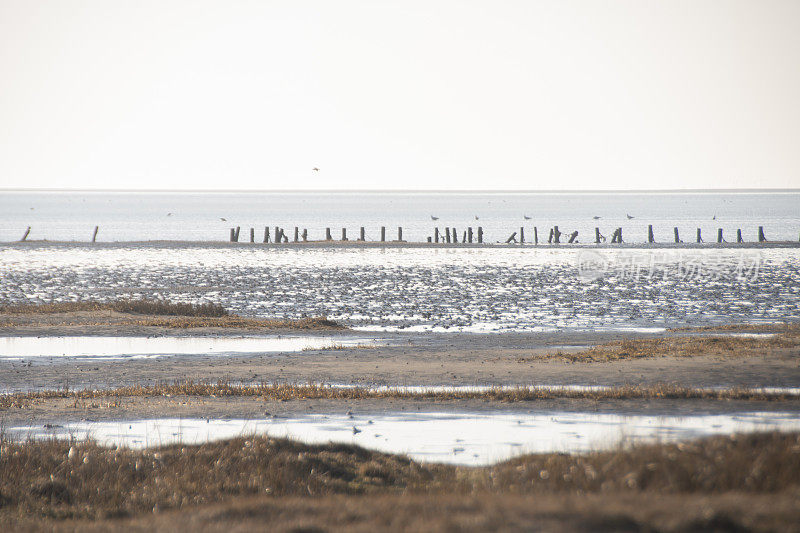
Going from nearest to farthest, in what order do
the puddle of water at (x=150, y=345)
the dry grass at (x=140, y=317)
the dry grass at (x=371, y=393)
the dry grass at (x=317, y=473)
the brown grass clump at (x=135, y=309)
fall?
the dry grass at (x=317, y=473)
the dry grass at (x=371, y=393)
the puddle of water at (x=150, y=345)
the dry grass at (x=140, y=317)
the brown grass clump at (x=135, y=309)

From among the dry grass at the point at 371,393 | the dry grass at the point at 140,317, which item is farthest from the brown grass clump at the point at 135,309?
the dry grass at the point at 371,393

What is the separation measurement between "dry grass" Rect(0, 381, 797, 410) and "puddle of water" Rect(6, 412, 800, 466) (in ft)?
5.37

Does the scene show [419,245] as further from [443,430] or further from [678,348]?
[443,430]

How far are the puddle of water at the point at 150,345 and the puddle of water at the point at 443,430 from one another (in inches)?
430

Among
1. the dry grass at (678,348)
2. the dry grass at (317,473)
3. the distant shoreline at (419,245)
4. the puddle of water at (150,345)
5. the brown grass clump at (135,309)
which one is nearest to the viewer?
the dry grass at (317,473)

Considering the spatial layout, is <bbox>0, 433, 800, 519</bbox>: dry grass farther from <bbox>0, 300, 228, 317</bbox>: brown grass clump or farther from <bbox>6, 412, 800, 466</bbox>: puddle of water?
<bbox>0, 300, 228, 317</bbox>: brown grass clump

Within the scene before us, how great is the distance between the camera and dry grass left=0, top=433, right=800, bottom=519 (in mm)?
9055

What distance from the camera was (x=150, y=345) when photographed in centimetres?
2933

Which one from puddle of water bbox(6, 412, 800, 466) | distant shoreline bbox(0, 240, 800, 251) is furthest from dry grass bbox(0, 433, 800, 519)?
distant shoreline bbox(0, 240, 800, 251)

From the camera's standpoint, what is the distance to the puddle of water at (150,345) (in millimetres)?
27109

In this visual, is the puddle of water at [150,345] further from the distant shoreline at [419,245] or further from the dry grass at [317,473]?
the distant shoreline at [419,245]

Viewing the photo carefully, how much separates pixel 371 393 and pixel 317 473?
24.5ft

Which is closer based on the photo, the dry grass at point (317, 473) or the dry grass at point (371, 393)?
the dry grass at point (317, 473)

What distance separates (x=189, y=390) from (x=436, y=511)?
12497 mm
